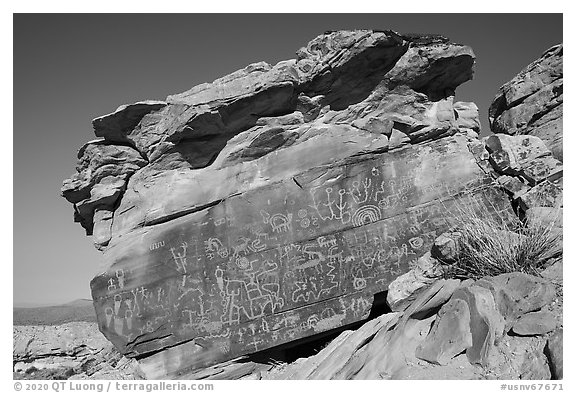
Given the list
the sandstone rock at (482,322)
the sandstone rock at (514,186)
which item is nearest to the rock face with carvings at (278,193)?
the sandstone rock at (514,186)

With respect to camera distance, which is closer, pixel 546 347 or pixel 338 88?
pixel 546 347

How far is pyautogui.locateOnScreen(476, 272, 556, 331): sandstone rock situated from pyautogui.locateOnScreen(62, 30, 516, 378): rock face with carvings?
8.73ft

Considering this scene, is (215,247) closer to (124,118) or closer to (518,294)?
(124,118)

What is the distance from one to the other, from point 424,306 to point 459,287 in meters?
0.54

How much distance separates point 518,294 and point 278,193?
4522mm

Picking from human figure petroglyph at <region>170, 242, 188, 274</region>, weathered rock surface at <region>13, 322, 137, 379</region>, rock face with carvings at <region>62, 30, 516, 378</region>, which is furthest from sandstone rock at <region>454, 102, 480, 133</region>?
weathered rock surface at <region>13, 322, 137, 379</region>

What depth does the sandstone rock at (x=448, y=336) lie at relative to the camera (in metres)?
5.06

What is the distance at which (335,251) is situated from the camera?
827 cm

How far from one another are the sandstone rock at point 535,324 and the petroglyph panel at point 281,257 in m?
3.06

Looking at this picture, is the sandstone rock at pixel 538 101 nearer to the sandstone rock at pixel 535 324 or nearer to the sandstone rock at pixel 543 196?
the sandstone rock at pixel 543 196

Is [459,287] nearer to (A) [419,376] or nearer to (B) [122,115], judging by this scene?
(A) [419,376]

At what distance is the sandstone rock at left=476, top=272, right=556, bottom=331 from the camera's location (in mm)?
5270

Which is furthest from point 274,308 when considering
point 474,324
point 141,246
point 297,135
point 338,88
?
point 338,88

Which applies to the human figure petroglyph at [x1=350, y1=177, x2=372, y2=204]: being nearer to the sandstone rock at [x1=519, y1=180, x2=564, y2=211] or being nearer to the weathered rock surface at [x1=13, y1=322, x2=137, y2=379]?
the sandstone rock at [x1=519, y1=180, x2=564, y2=211]
